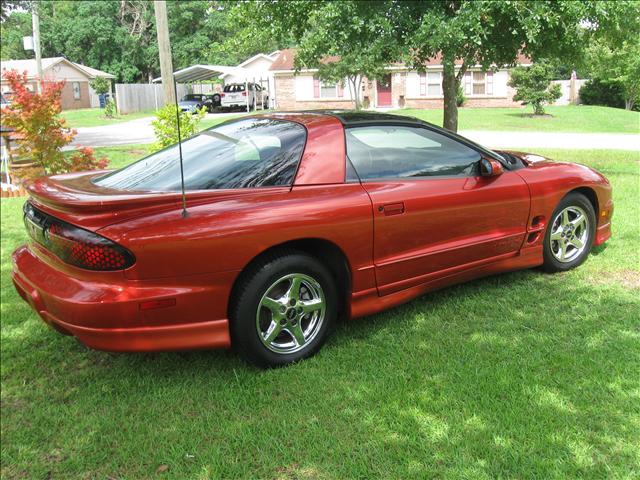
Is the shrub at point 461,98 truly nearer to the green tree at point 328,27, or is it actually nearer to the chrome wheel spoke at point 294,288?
the green tree at point 328,27

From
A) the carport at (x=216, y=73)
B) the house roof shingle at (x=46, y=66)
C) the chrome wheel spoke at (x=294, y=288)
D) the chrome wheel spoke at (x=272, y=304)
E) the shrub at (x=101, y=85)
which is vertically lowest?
the chrome wheel spoke at (x=272, y=304)

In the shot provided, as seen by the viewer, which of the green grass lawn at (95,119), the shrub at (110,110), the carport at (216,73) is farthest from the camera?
the shrub at (110,110)

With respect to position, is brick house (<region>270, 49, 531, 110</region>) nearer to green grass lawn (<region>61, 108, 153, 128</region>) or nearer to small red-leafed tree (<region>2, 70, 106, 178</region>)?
green grass lawn (<region>61, 108, 153, 128</region>)

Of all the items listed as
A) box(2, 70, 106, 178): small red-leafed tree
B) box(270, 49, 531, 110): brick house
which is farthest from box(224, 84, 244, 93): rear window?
box(2, 70, 106, 178): small red-leafed tree

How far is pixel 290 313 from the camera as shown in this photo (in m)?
3.45

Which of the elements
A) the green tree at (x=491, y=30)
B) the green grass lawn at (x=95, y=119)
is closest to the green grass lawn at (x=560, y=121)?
the green tree at (x=491, y=30)

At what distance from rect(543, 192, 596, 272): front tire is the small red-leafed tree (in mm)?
7129

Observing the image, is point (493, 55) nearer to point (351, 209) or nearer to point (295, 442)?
point (351, 209)

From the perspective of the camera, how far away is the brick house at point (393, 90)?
117ft

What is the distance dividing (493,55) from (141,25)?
3872cm

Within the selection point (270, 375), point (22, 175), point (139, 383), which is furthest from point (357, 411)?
point (22, 175)

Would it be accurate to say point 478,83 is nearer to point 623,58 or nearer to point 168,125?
point 623,58

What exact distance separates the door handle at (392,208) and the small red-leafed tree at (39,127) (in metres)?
6.84

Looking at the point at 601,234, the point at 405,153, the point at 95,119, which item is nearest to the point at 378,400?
the point at 405,153
